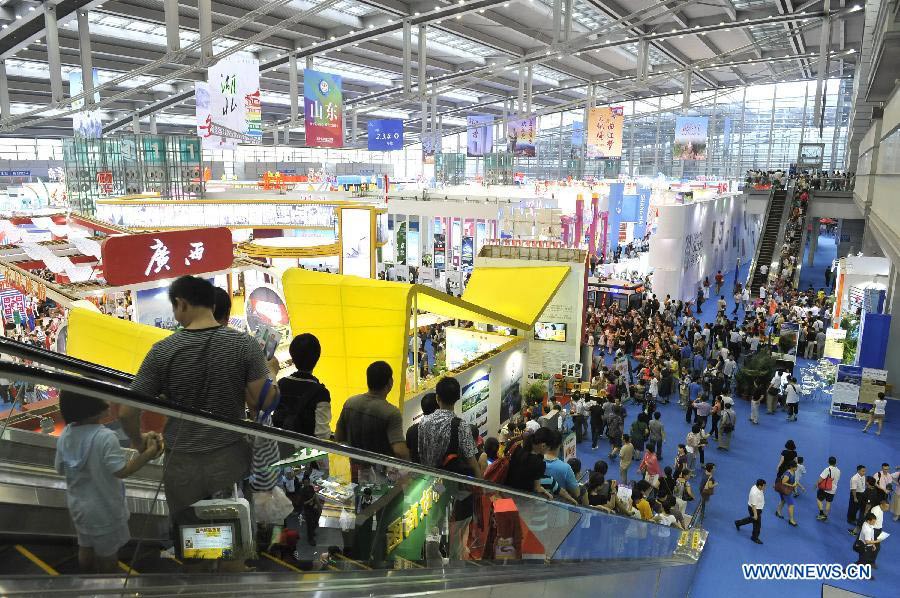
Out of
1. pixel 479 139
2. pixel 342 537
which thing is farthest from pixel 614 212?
pixel 342 537

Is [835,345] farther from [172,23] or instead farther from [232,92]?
[172,23]

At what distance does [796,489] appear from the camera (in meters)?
8.87

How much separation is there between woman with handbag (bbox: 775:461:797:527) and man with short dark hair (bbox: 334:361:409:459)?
22.8 ft

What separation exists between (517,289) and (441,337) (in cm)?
415

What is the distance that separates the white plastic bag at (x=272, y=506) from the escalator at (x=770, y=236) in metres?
21.4

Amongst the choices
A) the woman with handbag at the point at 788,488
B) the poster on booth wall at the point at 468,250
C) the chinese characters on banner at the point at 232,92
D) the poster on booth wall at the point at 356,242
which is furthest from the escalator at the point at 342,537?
the poster on booth wall at the point at 468,250

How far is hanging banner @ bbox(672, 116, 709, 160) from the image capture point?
2509 cm

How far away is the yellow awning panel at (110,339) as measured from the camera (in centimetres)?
600

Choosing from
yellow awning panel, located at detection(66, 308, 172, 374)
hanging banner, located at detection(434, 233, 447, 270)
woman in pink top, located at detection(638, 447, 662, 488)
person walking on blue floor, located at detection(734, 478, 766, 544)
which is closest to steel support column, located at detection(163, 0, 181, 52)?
yellow awning panel, located at detection(66, 308, 172, 374)

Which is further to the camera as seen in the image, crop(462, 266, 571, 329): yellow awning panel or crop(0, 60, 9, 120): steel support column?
crop(0, 60, 9, 120): steel support column

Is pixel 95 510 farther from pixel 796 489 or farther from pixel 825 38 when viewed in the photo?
pixel 825 38

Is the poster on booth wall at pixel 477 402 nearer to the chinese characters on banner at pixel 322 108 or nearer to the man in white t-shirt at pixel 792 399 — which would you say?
the man in white t-shirt at pixel 792 399

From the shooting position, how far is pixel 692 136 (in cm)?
2522

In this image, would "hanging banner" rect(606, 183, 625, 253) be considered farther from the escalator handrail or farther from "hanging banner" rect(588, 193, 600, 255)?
the escalator handrail
